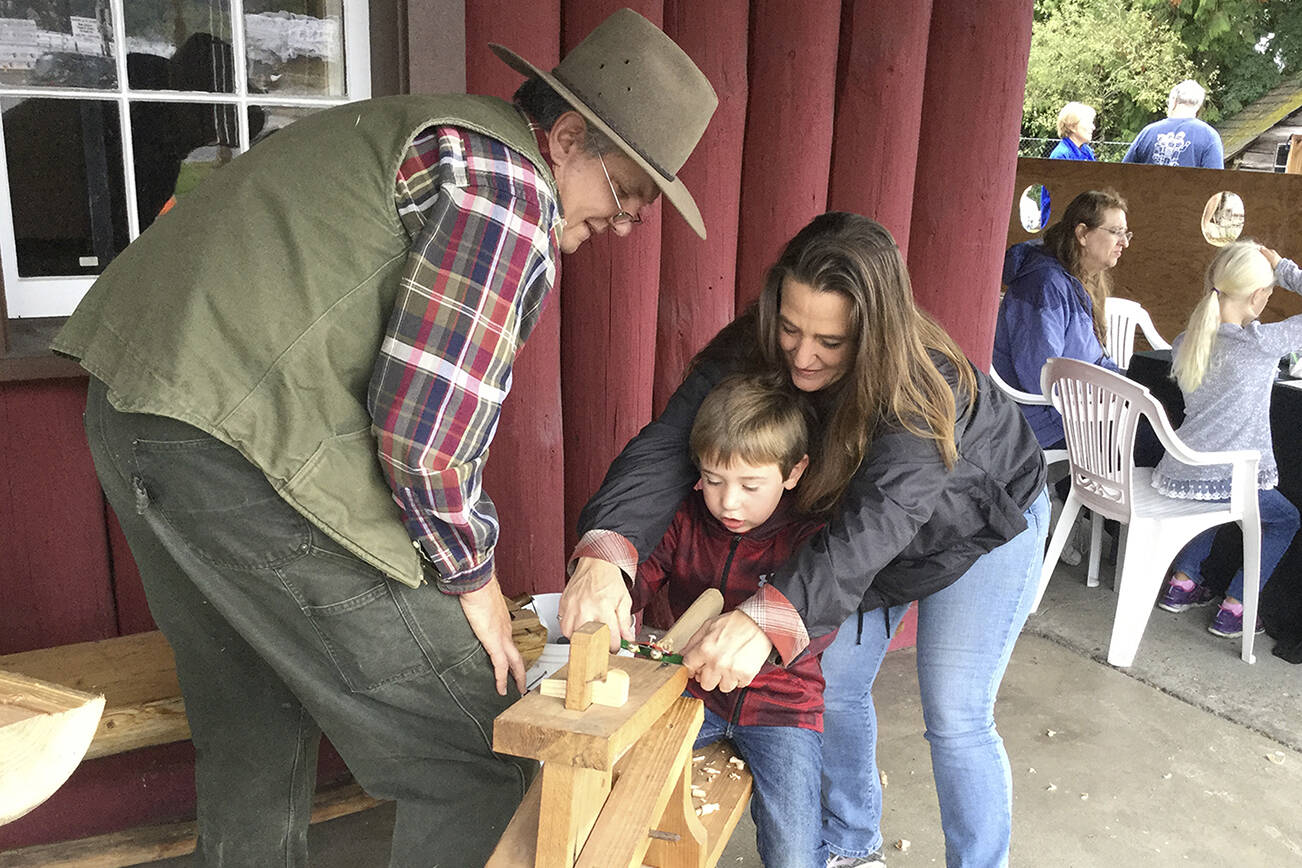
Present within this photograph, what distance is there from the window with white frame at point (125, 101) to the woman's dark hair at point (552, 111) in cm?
124

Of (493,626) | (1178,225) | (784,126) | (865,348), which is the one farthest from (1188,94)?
(493,626)

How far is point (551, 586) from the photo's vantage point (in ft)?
11.0

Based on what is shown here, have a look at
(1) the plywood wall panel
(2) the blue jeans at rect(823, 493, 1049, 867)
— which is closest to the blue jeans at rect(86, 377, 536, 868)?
(2) the blue jeans at rect(823, 493, 1049, 867)

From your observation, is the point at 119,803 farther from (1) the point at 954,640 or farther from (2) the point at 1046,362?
(2) the point at 1046,362

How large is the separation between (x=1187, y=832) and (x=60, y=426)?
3240 millimetres

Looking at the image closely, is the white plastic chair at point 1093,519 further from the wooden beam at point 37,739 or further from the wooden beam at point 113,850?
the wooden beam at point 37,739

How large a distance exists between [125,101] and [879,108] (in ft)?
7.39

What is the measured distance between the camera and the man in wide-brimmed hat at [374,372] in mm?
1551

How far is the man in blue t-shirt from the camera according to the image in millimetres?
9258

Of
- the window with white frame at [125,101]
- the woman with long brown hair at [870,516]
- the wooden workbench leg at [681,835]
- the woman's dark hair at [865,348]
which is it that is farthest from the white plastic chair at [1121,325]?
the wooden workbench leg at [681,835]

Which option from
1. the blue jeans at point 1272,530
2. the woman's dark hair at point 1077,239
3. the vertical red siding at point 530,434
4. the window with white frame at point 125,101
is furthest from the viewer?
the woman's dark hair at point 1077,239

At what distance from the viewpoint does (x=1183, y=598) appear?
4.66 m

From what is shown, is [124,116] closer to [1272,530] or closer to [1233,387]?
[1233,387]

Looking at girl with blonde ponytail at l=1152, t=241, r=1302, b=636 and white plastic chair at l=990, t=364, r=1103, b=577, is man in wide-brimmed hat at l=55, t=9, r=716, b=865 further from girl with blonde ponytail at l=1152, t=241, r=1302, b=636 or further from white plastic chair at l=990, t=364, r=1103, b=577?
white plastic chair at l=990, t=364, r=1103, b=577
